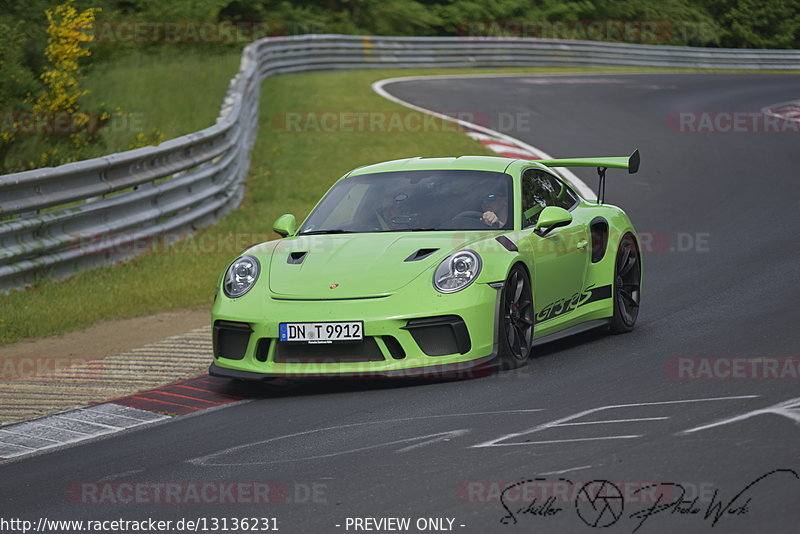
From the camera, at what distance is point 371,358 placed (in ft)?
23.2

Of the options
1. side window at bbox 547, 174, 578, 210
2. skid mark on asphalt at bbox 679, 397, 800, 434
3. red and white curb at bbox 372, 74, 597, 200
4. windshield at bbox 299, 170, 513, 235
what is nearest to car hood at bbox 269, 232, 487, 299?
windshield at bbox 299, 170, 513, 235

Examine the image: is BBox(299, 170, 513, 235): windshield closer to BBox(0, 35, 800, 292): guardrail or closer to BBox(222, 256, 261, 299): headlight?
BBox(222, 256, 261, 299): headlight

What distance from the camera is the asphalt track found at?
4.60 meters

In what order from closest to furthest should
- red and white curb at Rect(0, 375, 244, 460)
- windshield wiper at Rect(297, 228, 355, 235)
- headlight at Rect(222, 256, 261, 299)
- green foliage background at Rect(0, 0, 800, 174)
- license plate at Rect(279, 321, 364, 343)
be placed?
1. red and white curb at Rect(0, 375, 244, 460)
2. license plate at Rect(279, 321, 364, 343)
3. headlight at Rect(222, 256, 261, 299)
4. windshield wiper at Rect(297, 228, 355, 235)
5. green foliage background at Rect(0, 0, 800, 174)

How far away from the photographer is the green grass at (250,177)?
10312 millimetres

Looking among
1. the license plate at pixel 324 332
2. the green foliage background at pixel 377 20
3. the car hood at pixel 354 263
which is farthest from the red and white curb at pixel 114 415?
the green foliage background at pixel 377 20

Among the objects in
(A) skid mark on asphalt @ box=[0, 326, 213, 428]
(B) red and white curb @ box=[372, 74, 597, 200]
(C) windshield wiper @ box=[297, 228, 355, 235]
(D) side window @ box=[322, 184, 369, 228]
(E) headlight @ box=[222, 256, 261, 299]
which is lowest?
(B) red and white curb @ box=[372, 74, 597, 200]

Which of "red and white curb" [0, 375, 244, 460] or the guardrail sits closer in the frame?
"red and white curb" [0, 375, 244, 460]

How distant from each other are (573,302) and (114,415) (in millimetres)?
3233

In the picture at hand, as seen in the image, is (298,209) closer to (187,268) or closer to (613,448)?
(187,268)

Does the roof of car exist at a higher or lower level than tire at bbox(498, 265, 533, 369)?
higher

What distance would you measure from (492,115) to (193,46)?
10938mm

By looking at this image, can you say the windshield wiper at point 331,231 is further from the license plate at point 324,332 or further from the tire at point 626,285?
the tire at point 626,285

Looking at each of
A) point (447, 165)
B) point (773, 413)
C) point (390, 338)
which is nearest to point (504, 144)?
point (447, 165)
